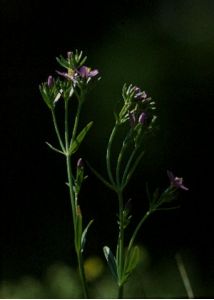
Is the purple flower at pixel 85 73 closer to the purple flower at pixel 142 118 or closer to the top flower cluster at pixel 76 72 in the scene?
the top flower cluster at pixel 76 72

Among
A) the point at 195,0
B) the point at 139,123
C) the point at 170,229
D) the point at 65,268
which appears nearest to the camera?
the point at 139,123

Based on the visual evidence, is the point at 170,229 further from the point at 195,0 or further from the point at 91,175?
the point at 195,0

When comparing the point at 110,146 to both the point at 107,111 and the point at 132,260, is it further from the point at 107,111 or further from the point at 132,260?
the point at 107,111

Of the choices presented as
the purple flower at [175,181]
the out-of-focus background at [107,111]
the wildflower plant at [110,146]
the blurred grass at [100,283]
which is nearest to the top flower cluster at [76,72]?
the wildflower plant at [110,146]

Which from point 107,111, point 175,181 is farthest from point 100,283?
point 175,181

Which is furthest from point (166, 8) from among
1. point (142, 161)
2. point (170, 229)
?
point (170, 229)

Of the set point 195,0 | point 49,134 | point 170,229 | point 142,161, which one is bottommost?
point 170,229

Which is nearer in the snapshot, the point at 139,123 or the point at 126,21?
the point at 139,123
